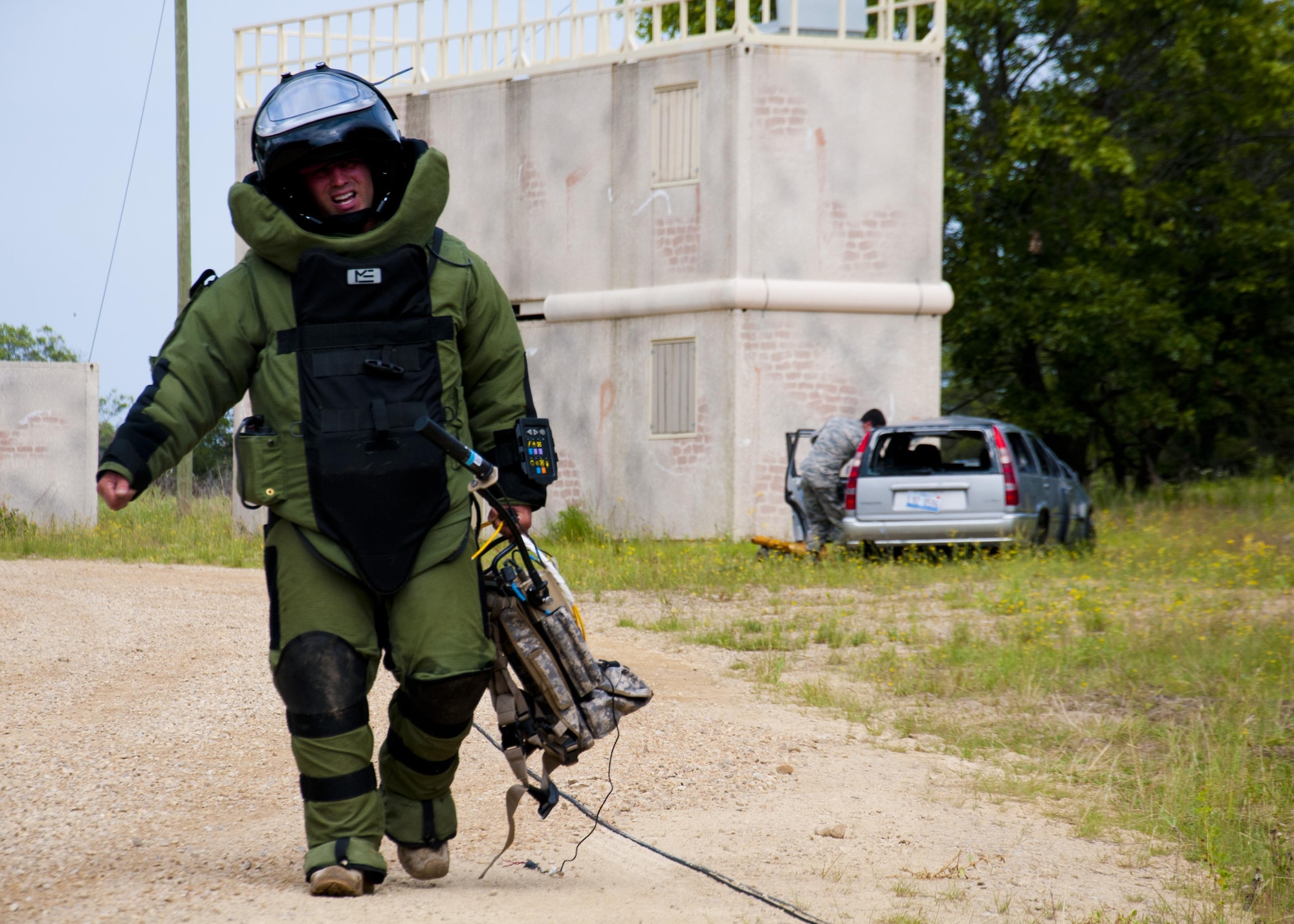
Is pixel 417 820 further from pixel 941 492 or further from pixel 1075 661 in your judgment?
pixel 941 492

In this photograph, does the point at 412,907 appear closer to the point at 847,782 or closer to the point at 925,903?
the point at 925,903

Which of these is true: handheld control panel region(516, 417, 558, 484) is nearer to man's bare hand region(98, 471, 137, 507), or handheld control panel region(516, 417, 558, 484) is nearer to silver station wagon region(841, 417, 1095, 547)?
man's bare hand region(98, 471, 137, 507)

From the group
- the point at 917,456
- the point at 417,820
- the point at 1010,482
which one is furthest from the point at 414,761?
the point at 917,456

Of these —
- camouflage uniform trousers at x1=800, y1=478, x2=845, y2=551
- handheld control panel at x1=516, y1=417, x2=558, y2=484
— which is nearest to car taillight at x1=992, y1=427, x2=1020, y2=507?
camouflage uniform trousers at x1=800, y1=478, x2=845, y2=551

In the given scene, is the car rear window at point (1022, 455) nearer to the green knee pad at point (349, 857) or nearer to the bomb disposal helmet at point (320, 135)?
the bomb disposal helmet at point (320, 135)

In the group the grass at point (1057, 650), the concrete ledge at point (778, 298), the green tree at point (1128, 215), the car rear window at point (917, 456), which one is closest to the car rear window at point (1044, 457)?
the grass at point (1057, 650)

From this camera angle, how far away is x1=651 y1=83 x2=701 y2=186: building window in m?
18.1

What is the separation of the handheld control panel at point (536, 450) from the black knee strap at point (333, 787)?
3.24 ft

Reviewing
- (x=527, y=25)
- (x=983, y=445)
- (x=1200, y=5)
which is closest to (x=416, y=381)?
(x=983, y=445)

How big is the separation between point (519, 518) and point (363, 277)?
0.83 m

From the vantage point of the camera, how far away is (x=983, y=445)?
13.9 m

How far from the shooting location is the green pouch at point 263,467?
381cm

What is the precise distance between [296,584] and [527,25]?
55.2 feet

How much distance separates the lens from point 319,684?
12.3 feet
